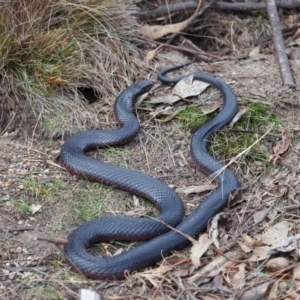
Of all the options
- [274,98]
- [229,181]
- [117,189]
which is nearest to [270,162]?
[229,181]

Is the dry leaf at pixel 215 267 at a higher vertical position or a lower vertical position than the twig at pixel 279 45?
lower

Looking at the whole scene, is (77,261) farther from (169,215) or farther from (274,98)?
(274,98)

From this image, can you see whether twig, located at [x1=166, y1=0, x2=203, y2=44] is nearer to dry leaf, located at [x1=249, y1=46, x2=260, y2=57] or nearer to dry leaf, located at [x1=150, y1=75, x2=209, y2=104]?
dry leaf, located at [x1=249, y1=46, x2=260, y2=57]

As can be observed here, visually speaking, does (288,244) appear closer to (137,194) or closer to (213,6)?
(137,194)

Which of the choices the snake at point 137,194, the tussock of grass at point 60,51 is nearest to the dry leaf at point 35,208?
the snake at point 137,194

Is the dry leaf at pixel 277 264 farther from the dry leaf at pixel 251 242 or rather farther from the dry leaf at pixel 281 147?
the dry leaf at pixel 281 147

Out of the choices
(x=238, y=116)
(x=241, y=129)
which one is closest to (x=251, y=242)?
(x=241, y=129)
